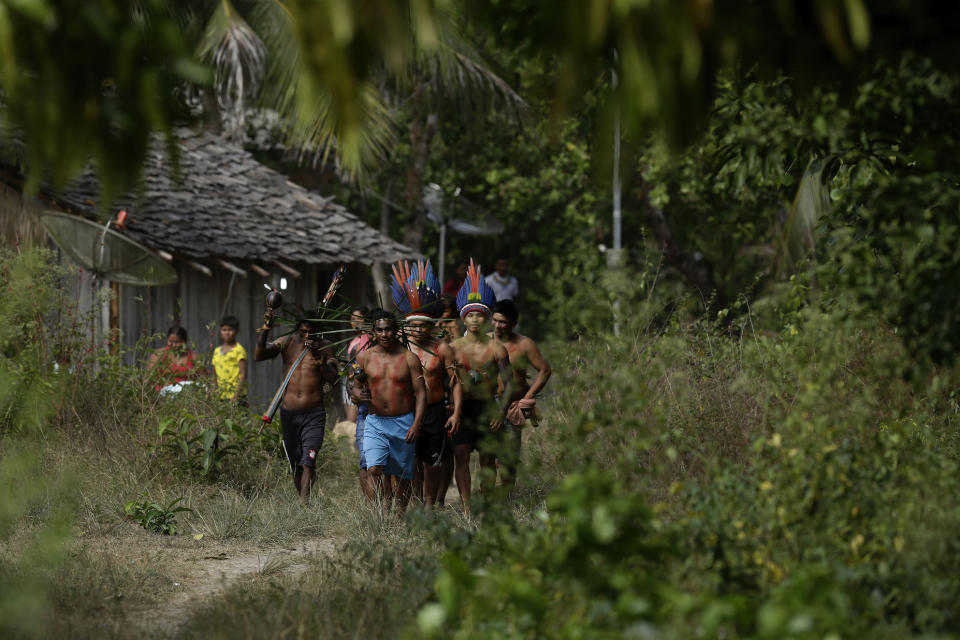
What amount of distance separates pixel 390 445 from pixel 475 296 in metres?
1.52

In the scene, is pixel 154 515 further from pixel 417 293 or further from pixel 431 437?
pixel 417 293

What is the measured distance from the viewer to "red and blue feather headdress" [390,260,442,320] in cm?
976

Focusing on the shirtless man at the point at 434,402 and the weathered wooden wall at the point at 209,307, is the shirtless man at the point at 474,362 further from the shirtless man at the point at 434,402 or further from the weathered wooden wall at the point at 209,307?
the weathered wooden wall at the point at 209,307

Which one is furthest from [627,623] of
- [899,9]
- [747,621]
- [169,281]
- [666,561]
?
[169,281]

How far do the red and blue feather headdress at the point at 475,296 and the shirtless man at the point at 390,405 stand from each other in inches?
32.1

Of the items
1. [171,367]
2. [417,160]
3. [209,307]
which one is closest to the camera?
[171,367]

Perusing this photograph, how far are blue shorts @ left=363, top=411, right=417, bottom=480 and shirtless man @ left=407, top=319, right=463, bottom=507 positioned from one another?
0.27m

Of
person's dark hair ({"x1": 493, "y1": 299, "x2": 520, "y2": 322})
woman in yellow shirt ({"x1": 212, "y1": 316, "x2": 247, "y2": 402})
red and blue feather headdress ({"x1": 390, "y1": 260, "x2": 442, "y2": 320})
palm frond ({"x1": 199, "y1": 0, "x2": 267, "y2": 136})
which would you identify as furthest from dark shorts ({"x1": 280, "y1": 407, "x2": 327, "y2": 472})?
palm frond ({"x1": 199, "y1": 0, "x2": 267, "y2": 136})

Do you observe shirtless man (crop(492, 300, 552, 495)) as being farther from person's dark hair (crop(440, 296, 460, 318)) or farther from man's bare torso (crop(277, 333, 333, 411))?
man's bare torso (crop(277, 333, 333, 411))

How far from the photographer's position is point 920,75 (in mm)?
5098

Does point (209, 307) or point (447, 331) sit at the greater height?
point (209, 307)

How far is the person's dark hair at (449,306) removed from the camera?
33.3 feet

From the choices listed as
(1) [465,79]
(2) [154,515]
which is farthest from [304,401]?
(1) [465,79]

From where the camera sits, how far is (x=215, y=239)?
15.0 metres
